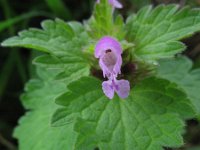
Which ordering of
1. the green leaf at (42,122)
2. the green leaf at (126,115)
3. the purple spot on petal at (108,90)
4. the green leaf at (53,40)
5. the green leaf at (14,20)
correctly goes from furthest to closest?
the green leaf at (14,20) < the green leaf at (42,122) < the green leaf at (53,40) < the green leaf at (126,115) < the purple spot on petal at (108,90)

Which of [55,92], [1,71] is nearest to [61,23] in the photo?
[55,92]

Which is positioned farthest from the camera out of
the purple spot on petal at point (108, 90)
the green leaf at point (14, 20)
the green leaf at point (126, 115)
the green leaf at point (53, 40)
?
the green leaf at point (14, 20)

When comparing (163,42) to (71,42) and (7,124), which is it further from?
(7,124)

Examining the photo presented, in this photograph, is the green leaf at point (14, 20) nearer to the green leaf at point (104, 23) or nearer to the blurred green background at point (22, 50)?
the blurred green background at point (22, 50)

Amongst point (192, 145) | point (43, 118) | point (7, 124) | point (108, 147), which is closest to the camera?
point (108, 147)

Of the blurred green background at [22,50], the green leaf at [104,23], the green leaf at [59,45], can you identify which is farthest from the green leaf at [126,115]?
the blurred green background at [22,50]

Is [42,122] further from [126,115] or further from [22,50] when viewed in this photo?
[22,50]
